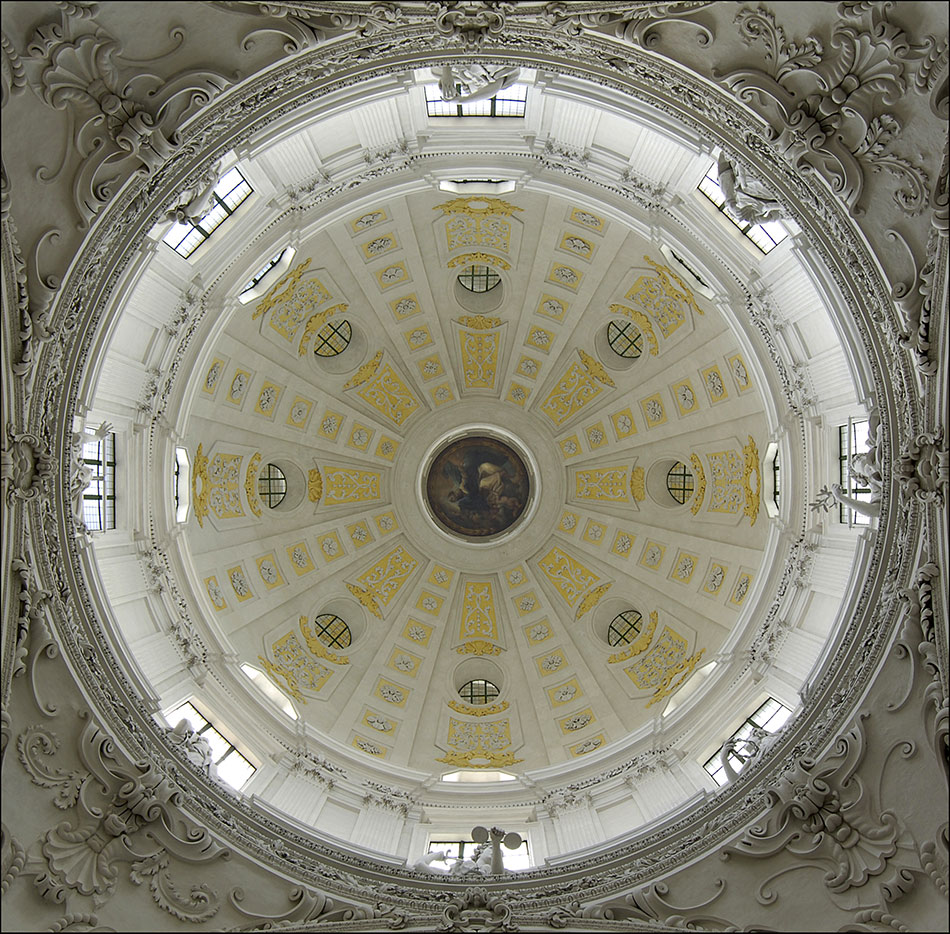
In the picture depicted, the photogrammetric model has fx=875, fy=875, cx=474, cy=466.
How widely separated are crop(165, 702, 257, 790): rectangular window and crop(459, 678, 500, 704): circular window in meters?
7.94

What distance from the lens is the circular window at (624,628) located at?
2849cm

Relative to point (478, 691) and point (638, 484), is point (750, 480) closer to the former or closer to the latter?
point (638, 484)

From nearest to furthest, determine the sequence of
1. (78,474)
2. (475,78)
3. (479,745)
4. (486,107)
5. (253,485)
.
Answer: (475,78), (78,474), (486,107), (479,745), (253,485)

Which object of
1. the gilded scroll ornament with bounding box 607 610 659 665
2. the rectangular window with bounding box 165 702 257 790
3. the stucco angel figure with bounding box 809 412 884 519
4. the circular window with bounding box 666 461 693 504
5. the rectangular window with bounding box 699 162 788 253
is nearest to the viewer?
the stucco angel figure with bounding box 809 412 884 519

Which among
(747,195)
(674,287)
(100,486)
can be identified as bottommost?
(100,486)

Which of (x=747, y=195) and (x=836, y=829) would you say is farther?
(x=836, y=829)

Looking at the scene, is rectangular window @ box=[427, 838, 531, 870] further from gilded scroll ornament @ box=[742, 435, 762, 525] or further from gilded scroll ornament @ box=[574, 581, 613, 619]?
gilded scroll ornament @ box=[742, 435, 762, 525]

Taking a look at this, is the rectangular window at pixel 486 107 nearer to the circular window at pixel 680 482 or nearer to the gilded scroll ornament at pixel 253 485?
the gilded scroll ornament at pixel 253 485

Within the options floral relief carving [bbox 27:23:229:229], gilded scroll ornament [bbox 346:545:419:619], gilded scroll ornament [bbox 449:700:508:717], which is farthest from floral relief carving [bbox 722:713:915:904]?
floral relief carving [bbox 27:23:229:229]

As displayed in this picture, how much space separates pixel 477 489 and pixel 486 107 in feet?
46.4

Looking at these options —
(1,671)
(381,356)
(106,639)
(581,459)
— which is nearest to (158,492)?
(106,639)

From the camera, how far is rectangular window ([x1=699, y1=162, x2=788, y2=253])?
19953 millimetres

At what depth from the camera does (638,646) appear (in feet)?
91.9

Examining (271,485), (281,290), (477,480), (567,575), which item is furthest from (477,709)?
(281,290)
